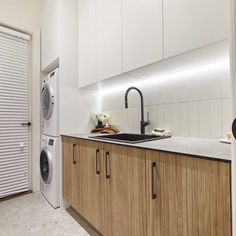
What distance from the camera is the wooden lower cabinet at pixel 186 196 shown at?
0.77 meters

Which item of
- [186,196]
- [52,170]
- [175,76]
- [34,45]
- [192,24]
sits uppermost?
[34,45]

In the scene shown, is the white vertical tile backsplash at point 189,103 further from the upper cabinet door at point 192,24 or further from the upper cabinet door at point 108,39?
the upper cabinet door at point 192,24

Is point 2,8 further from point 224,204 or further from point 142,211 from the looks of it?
point 224,204

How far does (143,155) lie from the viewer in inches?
44.4

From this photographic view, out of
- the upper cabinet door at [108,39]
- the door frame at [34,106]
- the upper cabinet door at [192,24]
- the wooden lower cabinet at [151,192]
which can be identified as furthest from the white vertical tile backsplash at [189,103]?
the door frame at [34,106]

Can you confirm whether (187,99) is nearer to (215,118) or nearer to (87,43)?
(215,118)

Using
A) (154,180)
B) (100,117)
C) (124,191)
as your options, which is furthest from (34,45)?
(154,180)

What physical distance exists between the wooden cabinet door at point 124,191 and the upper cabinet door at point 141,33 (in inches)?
28.0

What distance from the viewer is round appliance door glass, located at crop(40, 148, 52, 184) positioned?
227cm

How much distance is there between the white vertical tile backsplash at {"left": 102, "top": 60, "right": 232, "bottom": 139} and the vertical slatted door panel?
157 cm

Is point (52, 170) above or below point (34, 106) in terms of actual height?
below

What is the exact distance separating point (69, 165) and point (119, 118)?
803 mm

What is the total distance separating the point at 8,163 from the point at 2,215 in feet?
2.22

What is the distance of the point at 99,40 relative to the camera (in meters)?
2.00
